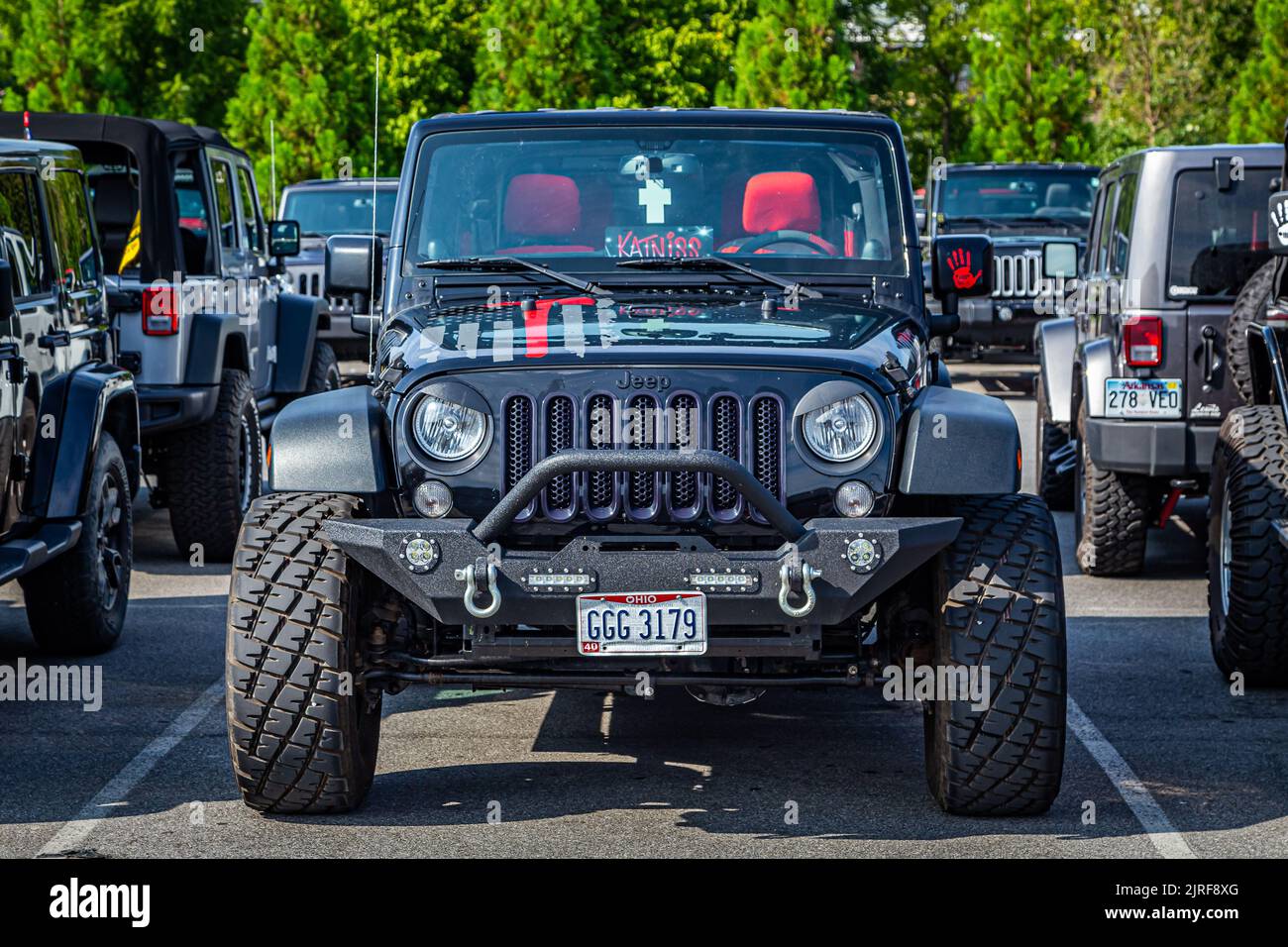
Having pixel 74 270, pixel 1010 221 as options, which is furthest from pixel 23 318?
pixel 1010 221

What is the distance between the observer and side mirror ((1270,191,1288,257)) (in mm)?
6645

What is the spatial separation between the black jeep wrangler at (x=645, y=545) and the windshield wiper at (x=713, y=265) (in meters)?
0.57

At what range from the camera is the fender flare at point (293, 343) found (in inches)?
465

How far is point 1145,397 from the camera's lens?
8852mm

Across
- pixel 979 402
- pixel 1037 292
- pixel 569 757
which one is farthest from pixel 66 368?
pixel 1037 292

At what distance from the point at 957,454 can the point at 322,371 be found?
25.6 ft

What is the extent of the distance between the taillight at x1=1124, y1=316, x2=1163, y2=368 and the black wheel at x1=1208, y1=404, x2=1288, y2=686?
155 centimetres

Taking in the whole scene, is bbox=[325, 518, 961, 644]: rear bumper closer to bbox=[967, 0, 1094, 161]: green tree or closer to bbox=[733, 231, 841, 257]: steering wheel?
bbox=[733, 231, 841, 257]: steering wheel

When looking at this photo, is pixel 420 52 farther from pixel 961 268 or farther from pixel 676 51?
pixel 961 268

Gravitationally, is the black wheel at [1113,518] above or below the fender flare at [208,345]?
below

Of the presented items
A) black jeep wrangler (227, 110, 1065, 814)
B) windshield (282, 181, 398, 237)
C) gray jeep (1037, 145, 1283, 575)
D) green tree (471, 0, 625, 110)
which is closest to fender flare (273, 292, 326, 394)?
gray jeep (1037, 145, 1283, 575)

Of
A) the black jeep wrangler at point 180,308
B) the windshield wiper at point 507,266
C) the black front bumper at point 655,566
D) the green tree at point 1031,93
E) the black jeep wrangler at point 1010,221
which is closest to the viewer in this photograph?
the black front bumper at point 655,566

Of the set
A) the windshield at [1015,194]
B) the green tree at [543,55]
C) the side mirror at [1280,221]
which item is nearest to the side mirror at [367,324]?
the side mirror at [1280,221]

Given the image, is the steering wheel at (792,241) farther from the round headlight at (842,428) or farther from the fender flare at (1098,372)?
the fender flare at (1098,372)
